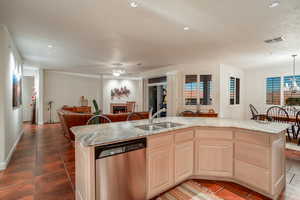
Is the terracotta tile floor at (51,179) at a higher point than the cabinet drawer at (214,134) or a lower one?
lower

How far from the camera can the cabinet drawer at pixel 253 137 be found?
2.02 meters

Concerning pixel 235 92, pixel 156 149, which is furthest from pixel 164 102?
pixel 156 149

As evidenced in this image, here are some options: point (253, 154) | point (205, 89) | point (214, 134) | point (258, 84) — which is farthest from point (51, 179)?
point (258, 84)

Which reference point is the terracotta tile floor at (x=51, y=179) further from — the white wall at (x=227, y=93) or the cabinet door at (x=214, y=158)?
the white wall at (x=227, y=93)

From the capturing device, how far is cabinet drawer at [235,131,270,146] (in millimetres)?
2022

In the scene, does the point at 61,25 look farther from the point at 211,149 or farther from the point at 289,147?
the point at 289,147

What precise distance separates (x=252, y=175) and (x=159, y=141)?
1.43 m

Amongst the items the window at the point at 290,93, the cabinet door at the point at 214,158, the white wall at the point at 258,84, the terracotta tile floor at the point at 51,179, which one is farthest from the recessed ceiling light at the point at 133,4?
the white wall at the point at 258,84

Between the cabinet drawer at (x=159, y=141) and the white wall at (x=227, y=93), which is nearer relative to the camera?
the cabinet drawer at (x=159, y=141)

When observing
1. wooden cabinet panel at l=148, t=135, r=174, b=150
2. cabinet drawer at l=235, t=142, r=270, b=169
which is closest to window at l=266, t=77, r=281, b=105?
cabinet drawer at l=235, t=142, r=270, b=169

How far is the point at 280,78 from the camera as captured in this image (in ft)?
21.1

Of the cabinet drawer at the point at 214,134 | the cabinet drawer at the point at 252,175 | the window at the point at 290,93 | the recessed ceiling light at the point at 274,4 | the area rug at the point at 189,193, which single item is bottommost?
the area rug at the point at 189,193

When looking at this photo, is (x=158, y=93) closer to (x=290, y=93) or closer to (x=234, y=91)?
(x=234, y=91)

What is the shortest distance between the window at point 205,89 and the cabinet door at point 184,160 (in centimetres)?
414
